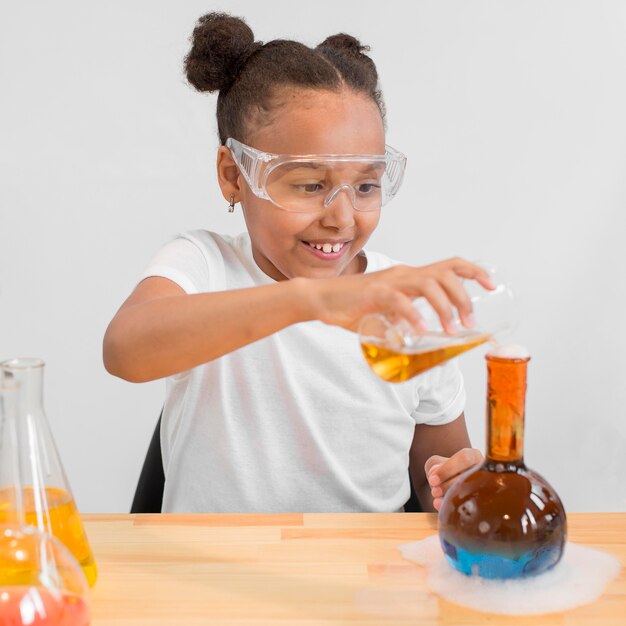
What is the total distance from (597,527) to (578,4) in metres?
1.88

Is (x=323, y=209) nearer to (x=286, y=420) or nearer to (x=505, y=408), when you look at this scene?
(x=286, y=420)

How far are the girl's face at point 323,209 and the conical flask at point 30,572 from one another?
2.31 ft

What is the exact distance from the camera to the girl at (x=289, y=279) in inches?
57.7

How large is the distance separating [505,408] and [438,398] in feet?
2.44

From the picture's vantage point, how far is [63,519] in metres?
0.91

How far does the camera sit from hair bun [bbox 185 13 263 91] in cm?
162

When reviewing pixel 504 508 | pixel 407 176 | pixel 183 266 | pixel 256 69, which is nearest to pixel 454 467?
pixel 504 508

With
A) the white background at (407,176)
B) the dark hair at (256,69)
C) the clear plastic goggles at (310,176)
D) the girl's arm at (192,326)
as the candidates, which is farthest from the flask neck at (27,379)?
the white background at (407,176)

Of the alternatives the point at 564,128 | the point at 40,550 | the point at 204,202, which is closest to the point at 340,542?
the point at 40,550

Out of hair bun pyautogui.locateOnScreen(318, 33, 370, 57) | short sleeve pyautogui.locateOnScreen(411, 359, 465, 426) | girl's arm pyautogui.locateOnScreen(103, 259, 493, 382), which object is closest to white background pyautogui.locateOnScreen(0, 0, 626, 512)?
hair bun pyautogui.locateOnScreen(318, 33, 370, 57)

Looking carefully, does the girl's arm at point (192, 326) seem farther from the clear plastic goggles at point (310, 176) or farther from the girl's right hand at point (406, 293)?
the clear plastic goggles at point (310, 176)

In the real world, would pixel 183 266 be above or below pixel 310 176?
below

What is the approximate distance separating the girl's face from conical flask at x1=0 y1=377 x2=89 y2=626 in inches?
27.7

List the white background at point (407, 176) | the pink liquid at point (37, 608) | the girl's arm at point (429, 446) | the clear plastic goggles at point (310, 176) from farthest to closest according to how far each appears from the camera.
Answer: the white background at point (407, 176)
the girl's arm at point (429, 446)
the clear plastic goggles at point (310, 176)
the pink liquid at point (37, 608)
